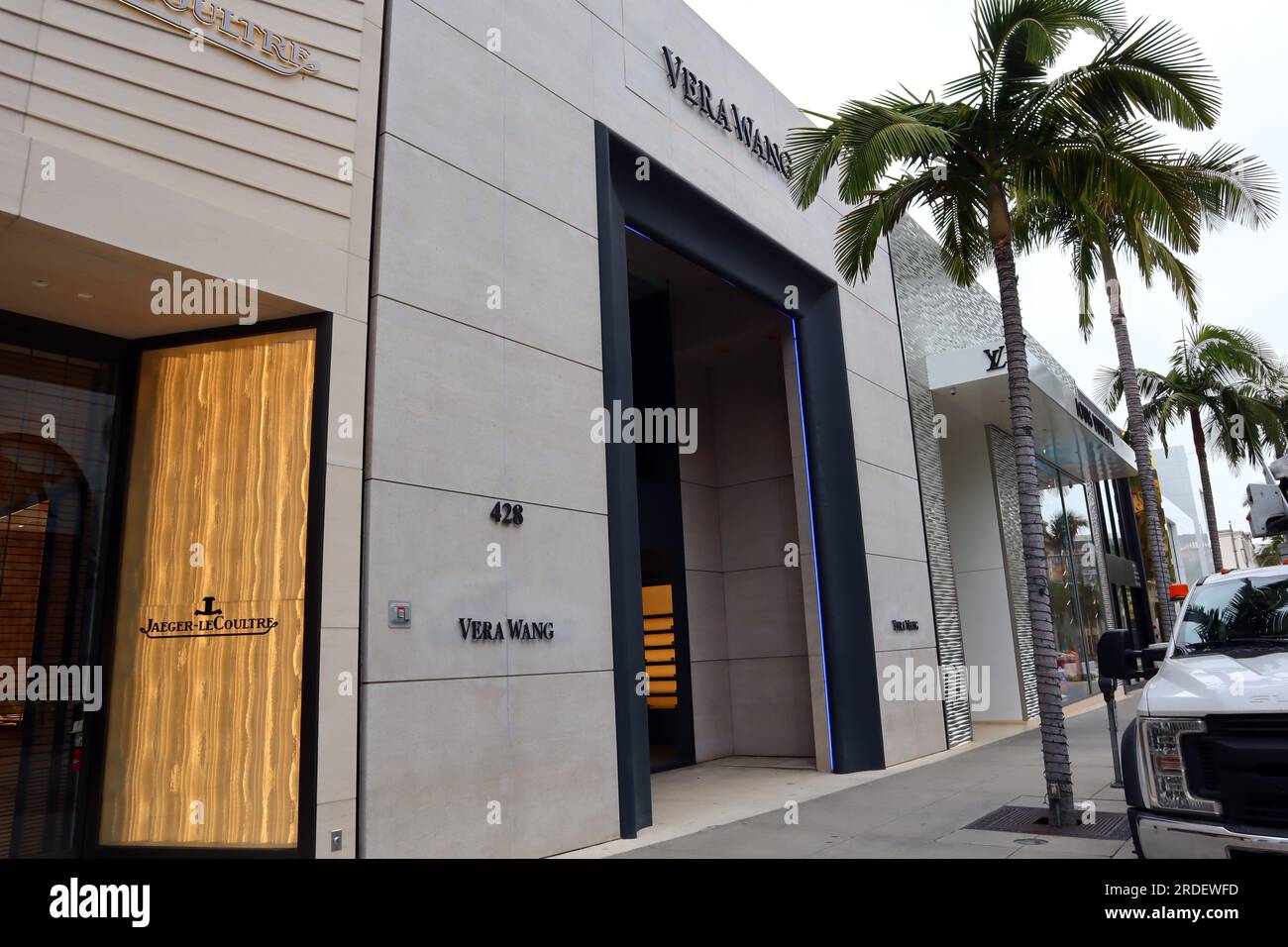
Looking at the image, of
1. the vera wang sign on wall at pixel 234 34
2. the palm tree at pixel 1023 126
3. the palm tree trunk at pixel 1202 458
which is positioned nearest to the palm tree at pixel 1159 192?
the palm tree at pixel 1023 126

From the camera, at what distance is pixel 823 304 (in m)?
14.7

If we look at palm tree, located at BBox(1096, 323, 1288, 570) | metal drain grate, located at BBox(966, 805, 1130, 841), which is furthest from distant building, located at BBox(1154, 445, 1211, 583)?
metal drain grate, located at BBox(966, 805, 1130, 841)

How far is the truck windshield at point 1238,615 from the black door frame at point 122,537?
20.7 feet

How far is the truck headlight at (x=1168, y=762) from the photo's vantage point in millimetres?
4934

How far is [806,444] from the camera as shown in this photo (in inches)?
544

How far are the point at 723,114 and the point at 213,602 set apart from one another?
979 centimetres

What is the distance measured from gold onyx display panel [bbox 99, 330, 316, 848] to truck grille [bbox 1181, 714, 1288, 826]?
5870 mm

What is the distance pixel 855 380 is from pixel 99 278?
36.4 ft
